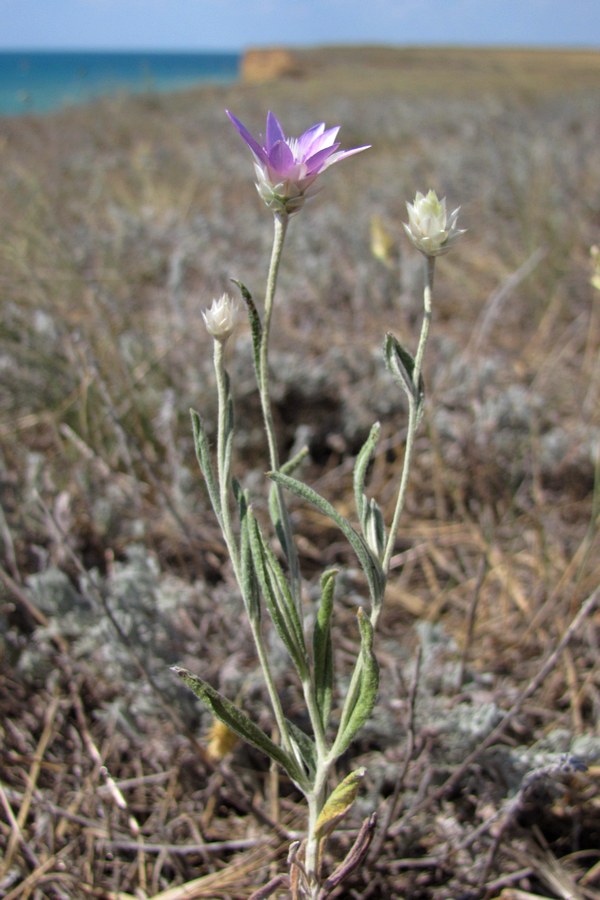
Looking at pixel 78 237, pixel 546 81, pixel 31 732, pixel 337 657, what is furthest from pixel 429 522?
pixel 546 81

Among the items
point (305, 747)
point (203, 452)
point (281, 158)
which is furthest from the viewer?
point (305, 747)

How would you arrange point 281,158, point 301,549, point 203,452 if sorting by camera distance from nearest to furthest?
point 281,158
point 203,452
point 301,549

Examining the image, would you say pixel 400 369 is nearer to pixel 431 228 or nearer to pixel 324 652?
pixel 431 228

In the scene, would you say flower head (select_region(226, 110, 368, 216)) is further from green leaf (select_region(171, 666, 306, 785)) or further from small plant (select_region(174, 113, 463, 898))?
green leaf (select_region(171, 666, 306, 785))

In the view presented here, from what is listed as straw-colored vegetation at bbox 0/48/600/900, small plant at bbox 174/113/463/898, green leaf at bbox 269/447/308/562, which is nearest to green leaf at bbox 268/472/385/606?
small plant at bbox 174/113/463/898

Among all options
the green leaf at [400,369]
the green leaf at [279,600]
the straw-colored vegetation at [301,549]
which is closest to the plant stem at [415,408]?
the green leaf at [400,369]

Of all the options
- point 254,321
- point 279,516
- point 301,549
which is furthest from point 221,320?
point 301,549
